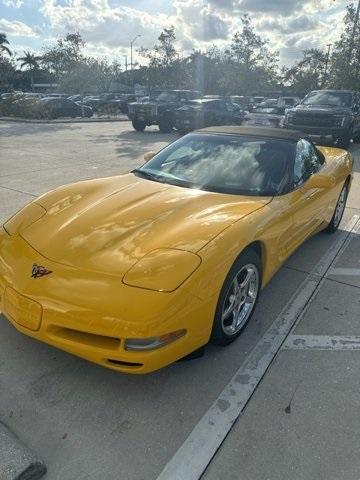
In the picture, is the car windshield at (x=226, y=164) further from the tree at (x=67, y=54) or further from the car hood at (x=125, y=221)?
the tree at (x=67, y=54)

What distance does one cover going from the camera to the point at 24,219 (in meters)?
3.03

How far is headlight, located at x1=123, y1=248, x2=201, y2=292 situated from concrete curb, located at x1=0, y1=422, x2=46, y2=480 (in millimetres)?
953

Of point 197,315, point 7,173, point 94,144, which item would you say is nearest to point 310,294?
point 197,315

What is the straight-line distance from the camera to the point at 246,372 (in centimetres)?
259

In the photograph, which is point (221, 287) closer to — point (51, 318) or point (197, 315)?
point (197, 315)

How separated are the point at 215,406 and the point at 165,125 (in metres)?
16.0

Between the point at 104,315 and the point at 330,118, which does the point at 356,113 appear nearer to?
the point at 330,118

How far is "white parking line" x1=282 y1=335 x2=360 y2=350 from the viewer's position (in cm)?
286

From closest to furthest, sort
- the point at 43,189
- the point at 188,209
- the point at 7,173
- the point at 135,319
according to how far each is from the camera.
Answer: the point at 135,319, the point at 188,209, the point at 43,189, the point at 7,173

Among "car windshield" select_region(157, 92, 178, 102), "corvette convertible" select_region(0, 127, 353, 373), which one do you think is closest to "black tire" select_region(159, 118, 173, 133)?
"car windshield" select_region(157, 92, 178, 102)

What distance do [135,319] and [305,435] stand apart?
1.10 metres

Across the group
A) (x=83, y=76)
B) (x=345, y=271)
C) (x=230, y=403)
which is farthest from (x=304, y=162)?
(x=83, y=76)

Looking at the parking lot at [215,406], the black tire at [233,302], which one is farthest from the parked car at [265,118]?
the black tire at [233,302]

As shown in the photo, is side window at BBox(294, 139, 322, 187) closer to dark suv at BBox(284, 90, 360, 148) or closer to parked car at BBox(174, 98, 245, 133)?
dark suv at BBox(284, 90, 360, 148)
